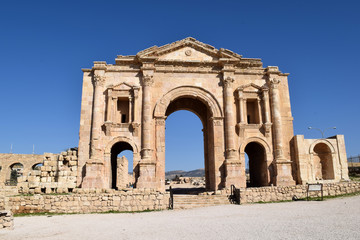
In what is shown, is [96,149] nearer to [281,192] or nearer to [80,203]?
[80,203]

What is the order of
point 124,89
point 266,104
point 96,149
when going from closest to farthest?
point 96,149
point 124,89
point 266,104

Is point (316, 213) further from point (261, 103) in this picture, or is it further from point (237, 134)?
point (261, 103)

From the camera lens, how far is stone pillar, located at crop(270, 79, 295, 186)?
1923 cm

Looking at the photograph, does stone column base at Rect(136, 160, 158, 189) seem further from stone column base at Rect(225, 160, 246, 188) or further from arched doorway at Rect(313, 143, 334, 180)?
arched doorway at Rect(313, 143, 334, 180)

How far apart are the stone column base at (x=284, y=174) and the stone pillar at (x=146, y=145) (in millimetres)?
8256

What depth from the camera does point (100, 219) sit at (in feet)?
37.7

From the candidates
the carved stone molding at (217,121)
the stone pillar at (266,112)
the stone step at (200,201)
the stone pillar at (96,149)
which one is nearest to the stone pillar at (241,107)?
the carved stone molding at (217,121)

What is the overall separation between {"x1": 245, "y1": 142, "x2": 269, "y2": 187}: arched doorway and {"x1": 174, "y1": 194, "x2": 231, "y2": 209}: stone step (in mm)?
5107

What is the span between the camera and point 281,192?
15711 millimetres

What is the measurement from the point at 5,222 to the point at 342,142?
20.9 m

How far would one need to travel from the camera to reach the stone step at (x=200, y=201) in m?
15.5

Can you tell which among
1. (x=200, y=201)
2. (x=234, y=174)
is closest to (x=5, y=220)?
(x=200, y=201)

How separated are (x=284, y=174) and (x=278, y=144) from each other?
2.07m

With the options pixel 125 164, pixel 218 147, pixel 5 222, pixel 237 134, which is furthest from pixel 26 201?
pixel 125 164
